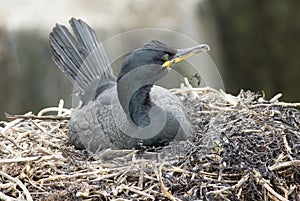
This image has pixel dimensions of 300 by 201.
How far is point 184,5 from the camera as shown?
7.19 metres

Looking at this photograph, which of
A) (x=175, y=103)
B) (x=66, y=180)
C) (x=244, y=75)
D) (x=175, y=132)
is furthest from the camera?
(x=244, y=75)

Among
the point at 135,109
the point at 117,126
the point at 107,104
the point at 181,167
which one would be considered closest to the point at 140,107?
the point at 135,109

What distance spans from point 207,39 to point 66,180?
414 centimetres

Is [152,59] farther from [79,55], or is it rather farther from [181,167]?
[79,55]

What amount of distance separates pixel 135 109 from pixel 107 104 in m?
0.26

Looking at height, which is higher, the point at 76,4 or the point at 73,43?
the point at 76,4

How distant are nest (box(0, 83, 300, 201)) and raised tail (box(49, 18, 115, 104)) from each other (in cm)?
58

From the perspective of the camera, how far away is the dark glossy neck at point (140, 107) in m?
3.47

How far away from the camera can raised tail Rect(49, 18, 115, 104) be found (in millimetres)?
4055

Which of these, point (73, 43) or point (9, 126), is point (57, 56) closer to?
point (73, 43)

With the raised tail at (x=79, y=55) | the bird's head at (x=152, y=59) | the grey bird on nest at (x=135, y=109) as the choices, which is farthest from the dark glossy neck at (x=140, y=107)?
the raised tail at (x=79, y=55)

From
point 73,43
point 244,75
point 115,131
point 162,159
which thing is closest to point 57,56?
point 73,43

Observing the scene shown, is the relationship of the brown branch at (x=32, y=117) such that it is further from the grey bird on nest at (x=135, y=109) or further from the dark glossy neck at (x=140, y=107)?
the dark glossy neck at (x=140, y=107)

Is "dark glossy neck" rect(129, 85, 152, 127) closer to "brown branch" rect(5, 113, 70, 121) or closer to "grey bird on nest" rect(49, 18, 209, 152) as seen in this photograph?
"grey bird on nest" rect(49, 18, 209, 152)
